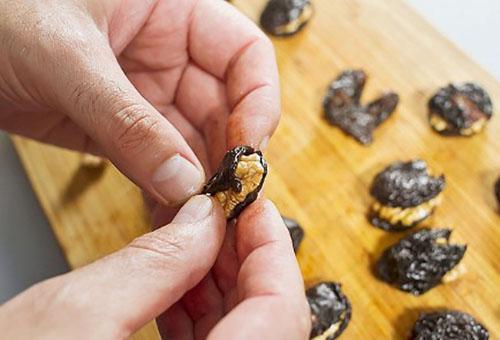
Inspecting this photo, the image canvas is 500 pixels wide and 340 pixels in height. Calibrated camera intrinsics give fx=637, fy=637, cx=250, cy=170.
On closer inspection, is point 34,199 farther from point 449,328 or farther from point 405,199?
point 449,328

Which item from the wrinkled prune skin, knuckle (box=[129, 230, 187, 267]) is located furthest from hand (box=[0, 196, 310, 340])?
the wrinkled prune skin

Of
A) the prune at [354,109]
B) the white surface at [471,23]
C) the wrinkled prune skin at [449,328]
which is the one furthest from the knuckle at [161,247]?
the white surface at [471,23]

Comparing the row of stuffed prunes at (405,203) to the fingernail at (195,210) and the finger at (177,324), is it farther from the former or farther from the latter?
the fingernail at (195,210)

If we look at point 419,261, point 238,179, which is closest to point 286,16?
point 419,261

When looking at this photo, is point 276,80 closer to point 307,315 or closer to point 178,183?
point 178,183

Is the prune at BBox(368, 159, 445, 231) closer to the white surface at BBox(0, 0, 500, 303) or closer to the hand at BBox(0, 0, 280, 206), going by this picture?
the hand at BBox(0, 0, 280, 206)

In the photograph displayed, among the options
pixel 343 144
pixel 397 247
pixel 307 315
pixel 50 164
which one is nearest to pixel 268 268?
pixel 307 315
